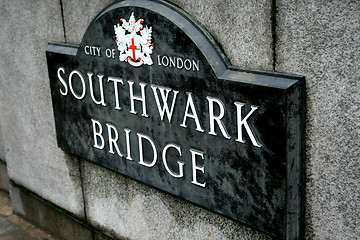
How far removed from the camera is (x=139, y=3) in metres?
3.63

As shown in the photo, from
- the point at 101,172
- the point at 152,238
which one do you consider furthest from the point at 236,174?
the point at 101,172

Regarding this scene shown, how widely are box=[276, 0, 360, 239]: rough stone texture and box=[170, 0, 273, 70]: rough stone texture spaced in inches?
3.7

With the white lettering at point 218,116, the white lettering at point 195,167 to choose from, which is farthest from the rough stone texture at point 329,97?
the white lettering at point 195,167

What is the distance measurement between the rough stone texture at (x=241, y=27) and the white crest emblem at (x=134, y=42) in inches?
17.2

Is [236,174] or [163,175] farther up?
[236,174]

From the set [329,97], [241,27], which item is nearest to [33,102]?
[241,27]

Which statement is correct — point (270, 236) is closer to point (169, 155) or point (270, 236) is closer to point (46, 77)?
point (169, 155)

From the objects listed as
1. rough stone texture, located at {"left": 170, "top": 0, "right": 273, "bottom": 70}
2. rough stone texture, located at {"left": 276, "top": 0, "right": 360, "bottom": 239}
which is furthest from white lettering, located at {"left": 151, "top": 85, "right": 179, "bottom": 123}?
rough stone texture, located at {"left": 276, "top": 0, "right": 360, "bottom": 239}

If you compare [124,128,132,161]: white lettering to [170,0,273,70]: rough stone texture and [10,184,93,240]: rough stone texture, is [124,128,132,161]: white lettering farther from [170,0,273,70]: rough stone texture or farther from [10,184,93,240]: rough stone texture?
[10,184,93,240]: rough stone texture

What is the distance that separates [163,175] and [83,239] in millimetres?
1753

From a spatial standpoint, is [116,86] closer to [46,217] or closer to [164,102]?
[164,102]

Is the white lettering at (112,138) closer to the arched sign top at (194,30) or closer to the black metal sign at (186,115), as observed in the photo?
the black metal sign at (186,115)

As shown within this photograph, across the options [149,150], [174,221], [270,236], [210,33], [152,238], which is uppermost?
[210,33]

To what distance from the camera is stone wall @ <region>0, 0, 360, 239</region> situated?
279 cm
